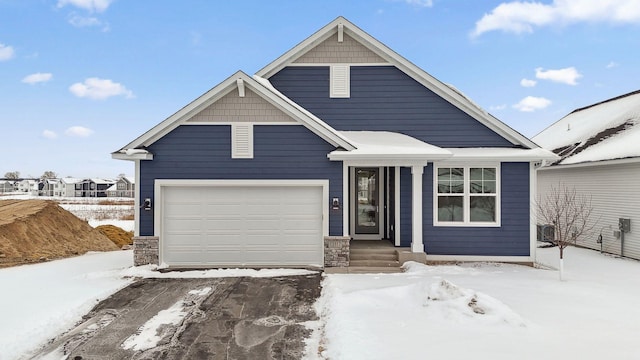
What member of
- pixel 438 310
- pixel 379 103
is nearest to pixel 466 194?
pixel 379 103

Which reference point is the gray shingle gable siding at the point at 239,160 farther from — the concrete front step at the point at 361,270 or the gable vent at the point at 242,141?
the concrete front step at the point at 361,270

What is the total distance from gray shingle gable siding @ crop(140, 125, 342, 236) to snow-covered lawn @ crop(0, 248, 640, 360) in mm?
2288

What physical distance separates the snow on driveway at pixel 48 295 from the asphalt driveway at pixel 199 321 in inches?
12.7

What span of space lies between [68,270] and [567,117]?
2317cm

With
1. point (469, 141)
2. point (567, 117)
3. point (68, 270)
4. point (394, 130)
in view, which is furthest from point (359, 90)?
point (567, 117)

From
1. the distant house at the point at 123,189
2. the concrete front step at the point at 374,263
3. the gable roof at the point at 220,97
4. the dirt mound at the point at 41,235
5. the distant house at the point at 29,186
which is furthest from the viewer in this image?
the distant house at the point at 29,186

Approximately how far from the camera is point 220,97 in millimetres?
9797

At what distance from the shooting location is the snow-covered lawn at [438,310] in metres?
5.06

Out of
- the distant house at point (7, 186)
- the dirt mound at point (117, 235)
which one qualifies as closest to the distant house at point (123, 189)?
the distant house at point (7, 186)

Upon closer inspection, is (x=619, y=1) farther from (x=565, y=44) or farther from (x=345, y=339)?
(x=345, y=339)

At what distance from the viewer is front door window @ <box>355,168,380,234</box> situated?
12.2m

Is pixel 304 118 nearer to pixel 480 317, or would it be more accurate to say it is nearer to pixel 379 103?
pixel 379 103

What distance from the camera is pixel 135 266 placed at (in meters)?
9.93

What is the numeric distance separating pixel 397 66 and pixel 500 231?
544 centimetres
